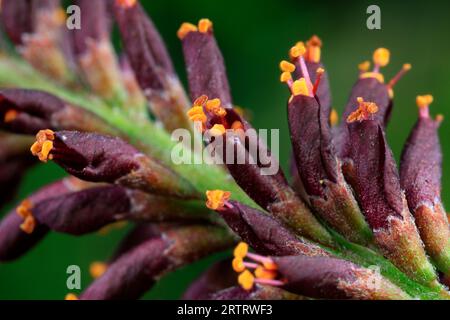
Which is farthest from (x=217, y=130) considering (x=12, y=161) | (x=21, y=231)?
→ (x=12, y=161)

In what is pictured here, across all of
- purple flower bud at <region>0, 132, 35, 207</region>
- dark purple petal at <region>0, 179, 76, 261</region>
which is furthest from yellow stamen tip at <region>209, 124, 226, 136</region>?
purple flower bud at <region>0, 132, 35, 207</region>

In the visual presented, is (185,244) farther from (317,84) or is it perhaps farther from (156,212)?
(317,84)

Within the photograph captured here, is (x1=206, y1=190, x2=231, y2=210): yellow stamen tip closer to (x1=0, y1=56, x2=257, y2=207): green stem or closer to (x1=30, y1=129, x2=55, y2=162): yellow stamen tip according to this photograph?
(x1=0, y1=56, x2=257, y2=207): green stem

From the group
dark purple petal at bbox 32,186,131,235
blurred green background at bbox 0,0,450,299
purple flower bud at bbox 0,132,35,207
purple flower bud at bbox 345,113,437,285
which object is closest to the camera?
purple flower bud at bbox 345,113,437,285

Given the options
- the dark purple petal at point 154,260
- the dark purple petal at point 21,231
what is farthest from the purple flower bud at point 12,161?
the dark purple petal at point 154,260

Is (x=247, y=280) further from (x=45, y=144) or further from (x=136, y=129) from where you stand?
(x=136, y=129)

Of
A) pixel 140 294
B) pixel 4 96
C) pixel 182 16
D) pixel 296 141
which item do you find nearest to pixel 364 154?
pixel 296 141
